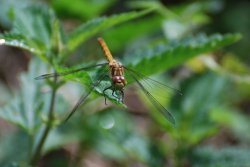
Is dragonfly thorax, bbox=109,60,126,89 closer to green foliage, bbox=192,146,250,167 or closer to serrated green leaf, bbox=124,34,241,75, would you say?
serrated green leaf, bbox=124,34,241,75

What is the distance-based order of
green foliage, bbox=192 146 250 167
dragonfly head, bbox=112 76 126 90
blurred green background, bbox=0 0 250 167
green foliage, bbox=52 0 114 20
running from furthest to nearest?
Result: green foliage, bbox=52 0 114 20
green foliage, bbox=192 146 250 167
blurred green background, bbox=0 0 250 167
dragonfly head, bbox=112 76 126 90

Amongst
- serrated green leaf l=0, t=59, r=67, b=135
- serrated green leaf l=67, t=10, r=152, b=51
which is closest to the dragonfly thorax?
serrated green leaf l=67, t=10, r=152, b=51

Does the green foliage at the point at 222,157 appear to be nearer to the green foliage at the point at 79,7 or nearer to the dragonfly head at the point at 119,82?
the dragonfly head at the point at 119,82

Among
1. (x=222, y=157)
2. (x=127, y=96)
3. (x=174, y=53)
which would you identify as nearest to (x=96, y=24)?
(x=174, y=53)

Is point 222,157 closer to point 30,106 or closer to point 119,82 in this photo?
point 119,82

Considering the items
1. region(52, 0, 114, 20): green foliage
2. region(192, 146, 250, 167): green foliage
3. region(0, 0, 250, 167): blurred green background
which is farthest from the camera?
region(52, 0, 114, 20): green foliage

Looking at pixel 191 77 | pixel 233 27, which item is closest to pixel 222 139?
pixel 233 27

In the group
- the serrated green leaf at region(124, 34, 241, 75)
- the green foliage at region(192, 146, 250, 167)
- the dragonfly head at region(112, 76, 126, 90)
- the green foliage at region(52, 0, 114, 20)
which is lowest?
the dragonfly head at region(112, 76, 126, 90)

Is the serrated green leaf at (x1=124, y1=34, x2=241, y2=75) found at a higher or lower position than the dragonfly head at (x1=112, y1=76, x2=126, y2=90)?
higher
